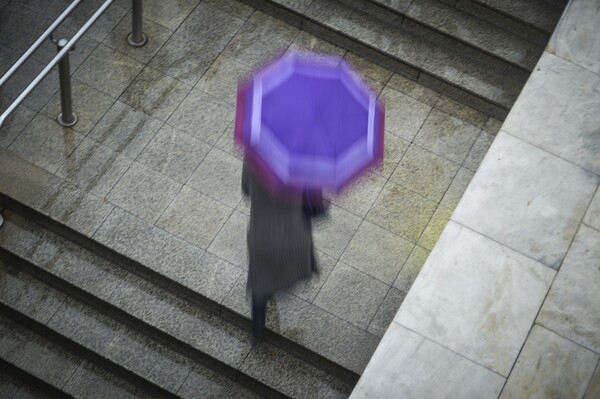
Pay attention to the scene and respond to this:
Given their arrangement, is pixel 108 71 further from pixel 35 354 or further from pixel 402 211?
pixel 402 211

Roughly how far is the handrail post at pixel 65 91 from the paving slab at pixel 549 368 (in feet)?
12.4

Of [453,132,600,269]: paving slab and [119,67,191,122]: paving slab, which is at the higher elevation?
[453,132,600,269]: paving slab

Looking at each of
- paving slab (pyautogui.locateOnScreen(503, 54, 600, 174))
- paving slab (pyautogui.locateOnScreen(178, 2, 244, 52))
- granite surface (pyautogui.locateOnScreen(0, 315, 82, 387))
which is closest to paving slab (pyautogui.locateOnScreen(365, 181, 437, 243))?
paving slab (pyautogui.locateOnScreen(503, 54, 600, 174))

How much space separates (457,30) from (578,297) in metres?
2.50

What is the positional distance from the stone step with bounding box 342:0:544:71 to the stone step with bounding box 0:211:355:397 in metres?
2.90

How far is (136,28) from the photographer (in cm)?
727

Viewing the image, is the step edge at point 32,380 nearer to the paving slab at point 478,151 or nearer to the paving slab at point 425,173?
the paving slab at point 425,173

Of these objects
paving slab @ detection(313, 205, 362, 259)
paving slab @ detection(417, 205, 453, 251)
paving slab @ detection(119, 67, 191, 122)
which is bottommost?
paving slab @ detection(313, 205, 362, 259)

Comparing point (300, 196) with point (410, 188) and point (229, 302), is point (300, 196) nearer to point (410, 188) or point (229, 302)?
point (229, 302)

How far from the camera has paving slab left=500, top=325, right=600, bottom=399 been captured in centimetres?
567

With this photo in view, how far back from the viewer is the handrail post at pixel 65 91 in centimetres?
629

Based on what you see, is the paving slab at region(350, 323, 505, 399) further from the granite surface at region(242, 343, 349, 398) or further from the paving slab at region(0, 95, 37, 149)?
the paving slab at region(0, 95, 37, 149)

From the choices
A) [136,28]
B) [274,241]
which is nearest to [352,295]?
[274,241]

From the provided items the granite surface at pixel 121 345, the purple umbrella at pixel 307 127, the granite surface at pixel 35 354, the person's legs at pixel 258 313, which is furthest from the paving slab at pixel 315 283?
the granite surface at pixel 35 354
